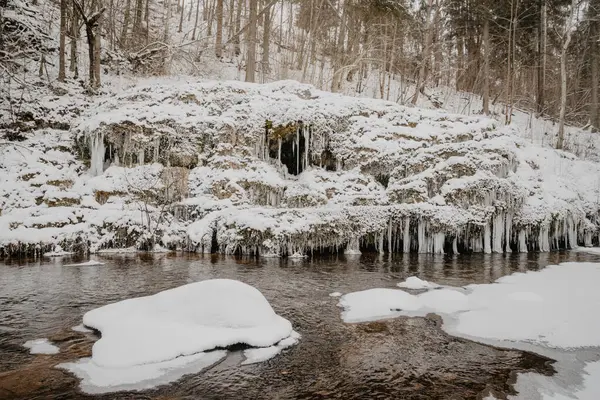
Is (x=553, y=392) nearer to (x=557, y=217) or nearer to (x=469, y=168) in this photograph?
(x=469, y=168)

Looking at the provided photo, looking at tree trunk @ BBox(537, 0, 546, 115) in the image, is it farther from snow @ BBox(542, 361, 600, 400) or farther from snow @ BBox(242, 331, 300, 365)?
snow @ BBox(242, 331, 300, 365)

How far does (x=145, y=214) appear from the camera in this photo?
11750 millimetres

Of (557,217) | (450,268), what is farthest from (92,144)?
(557,217)

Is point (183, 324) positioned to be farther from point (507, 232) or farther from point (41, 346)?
point (507, 232)

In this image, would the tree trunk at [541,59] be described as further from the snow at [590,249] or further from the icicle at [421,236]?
the icicle at [421,236]

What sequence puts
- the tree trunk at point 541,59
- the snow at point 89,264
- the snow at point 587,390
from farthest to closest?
1. the tree trunk at point 541,59
2. the snow at point 89,264
3. the snow at point 587,390

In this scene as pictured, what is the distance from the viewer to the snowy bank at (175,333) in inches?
150

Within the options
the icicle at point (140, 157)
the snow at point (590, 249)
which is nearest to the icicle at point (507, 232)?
the snow at point (590, 249)

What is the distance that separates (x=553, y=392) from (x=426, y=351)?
53.3 inches

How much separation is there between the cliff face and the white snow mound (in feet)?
19.5

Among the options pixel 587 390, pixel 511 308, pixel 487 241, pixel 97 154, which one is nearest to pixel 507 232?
pixel 487 241

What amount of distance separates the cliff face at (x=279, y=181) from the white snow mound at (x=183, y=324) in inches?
234

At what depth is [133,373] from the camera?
12.3ft

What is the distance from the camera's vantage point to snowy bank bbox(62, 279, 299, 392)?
382 centimetres
